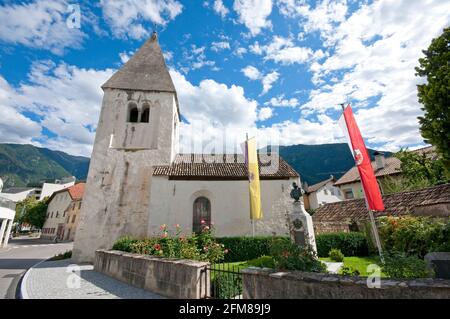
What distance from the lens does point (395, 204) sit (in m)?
16.2

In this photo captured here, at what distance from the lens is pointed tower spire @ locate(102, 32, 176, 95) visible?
19625 millimetres

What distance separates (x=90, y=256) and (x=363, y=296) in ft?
56.2

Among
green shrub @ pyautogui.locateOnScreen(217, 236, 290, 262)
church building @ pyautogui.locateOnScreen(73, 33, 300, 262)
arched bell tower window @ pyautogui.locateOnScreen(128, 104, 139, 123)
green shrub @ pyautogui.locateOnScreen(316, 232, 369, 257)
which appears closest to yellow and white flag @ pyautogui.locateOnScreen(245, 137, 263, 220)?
green shrub @ pyautogui.locateOnScreen(217, 236, 290, 262)

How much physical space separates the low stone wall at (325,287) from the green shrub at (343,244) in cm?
1066

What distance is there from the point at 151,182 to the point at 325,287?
15.1 m

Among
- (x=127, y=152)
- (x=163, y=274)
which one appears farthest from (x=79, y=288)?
(x=127, y=152)

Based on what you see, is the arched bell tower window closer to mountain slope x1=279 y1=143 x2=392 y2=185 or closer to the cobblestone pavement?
the cobblestone pavement

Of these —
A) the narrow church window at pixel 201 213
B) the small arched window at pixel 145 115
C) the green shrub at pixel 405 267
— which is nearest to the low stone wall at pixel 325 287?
the green shrub at pixel 405 267

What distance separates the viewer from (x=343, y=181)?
31766 millimetres

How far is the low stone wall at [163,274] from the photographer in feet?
18.5

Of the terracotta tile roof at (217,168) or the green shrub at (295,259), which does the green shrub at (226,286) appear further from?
the terracotta tile roof at (217,168)
